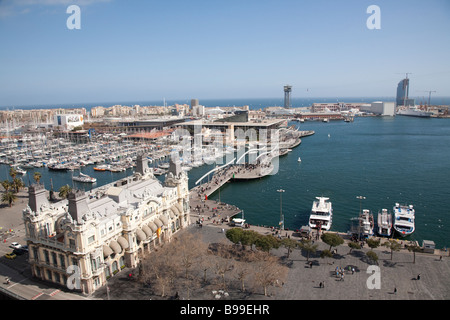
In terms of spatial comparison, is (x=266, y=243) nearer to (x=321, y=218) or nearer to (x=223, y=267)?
(x=223, y=267)

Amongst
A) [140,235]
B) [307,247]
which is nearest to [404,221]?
[307,247]

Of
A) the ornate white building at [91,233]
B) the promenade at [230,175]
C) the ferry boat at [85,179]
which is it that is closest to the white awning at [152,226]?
the ornate white building at [91,233]

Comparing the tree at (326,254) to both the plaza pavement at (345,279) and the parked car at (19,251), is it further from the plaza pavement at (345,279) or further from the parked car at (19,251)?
the parked car at (19,251)

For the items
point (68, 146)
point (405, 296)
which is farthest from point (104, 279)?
point (68, 146)
